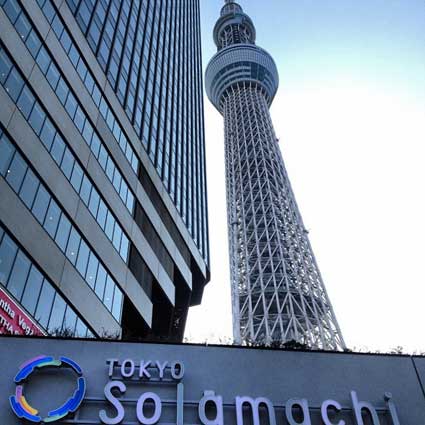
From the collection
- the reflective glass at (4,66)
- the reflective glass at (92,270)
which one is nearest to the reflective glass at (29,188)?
the reflective glass at (4,66)

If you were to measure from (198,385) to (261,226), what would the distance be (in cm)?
7314

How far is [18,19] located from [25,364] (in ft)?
60.5

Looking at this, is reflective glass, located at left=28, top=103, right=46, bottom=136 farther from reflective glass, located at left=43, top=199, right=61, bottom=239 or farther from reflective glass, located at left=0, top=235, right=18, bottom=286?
reflective glass, located at left=0, top=235, right=18, bottom=286

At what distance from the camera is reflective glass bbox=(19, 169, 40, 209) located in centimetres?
2105

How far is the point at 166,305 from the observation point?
3728 cm

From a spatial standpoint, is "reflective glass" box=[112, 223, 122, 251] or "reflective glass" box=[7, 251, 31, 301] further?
"reflective glass" box=[112, 223, 122, 251]

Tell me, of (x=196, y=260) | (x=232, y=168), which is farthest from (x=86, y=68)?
(x=232, y=168)

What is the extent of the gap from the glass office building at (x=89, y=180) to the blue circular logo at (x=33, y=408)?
3.54 meters

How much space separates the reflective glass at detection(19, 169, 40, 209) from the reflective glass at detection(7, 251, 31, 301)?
2.42 meters

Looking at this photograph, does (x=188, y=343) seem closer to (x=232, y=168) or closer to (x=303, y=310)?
(x=303, y=310)

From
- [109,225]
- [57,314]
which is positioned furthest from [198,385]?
[109,225]

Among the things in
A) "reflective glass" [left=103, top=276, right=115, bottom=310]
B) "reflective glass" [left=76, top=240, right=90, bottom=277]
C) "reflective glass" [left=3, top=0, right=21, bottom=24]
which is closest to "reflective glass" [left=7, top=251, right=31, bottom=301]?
"reflective glass" [left=76, top=240, right=90, bottom=277]

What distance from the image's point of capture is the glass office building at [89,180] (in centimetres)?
2083

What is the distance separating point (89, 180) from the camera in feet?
90.4
